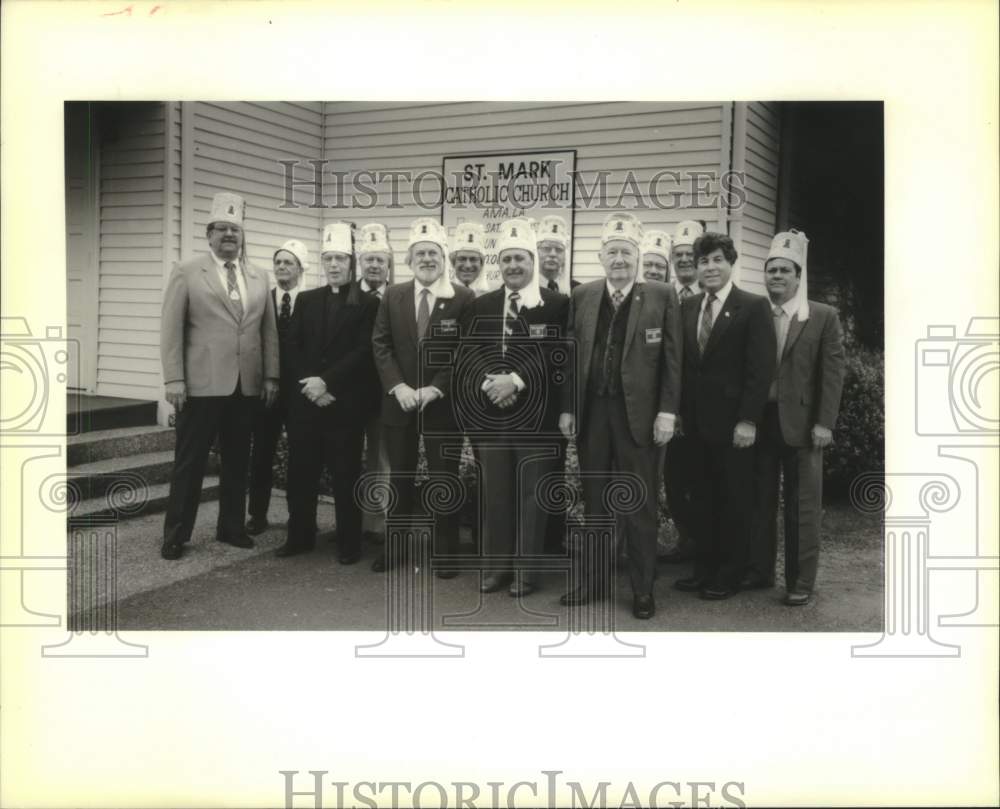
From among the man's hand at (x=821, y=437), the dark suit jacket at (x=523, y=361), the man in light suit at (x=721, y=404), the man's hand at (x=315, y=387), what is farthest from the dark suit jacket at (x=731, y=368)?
the man's hand at (x=315, y=387)

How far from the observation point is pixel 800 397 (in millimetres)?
4176

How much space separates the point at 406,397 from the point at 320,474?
67 centimetres

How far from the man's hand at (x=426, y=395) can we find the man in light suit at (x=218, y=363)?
805 millimetres

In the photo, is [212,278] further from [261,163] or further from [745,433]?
[745,433]

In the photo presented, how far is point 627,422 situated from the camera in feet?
13.6

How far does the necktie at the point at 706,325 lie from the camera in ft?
13.8

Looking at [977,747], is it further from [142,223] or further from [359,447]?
[142,223]

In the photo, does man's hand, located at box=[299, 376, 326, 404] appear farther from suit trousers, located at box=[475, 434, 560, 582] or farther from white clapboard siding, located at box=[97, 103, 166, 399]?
suit trousers, located at box=[475, 434, 560, 582]

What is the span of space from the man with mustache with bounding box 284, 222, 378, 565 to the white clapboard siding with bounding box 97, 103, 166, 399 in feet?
2.34

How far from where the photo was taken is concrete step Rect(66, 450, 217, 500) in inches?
166

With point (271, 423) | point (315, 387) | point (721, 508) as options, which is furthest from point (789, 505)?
point (271, 423)

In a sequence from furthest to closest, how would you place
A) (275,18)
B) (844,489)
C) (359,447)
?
(359,447)
(844,489)
(275,18)

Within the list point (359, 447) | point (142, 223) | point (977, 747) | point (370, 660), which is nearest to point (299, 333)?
point (359, 447)

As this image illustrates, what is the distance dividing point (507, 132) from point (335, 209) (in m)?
0.89
